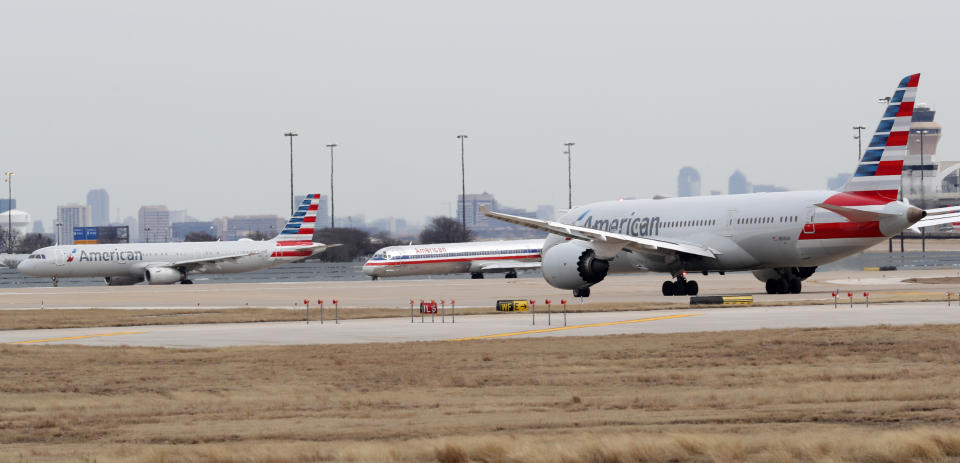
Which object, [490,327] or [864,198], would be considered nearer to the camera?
[490,327]

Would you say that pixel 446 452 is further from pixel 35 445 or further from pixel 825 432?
pixel 35 445

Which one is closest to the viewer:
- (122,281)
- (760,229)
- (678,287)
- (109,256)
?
(760,229)

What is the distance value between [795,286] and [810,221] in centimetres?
456

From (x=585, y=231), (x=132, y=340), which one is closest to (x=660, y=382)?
(x=132, y=340)

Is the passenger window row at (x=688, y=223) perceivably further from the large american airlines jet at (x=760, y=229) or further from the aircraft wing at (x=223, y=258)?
the aircraft wing at (x=223, y=258)

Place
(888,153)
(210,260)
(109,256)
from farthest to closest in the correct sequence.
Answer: (210,260)
(109,256)
(888,153)

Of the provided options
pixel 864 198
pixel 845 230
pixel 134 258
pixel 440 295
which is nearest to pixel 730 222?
pixel 845 230

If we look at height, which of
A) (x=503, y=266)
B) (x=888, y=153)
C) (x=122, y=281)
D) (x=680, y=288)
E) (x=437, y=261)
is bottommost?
Result: (x=122, y=281)

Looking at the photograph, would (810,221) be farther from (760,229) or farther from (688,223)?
(688,223)

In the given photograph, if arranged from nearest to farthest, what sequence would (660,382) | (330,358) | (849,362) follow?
(660,382) < (849,362) < (330,358)

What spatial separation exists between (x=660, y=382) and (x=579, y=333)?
9.95 metres

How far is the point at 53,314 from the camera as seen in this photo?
45938 mm

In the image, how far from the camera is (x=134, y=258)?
9006 cm

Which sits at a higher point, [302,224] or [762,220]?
[302,224]
